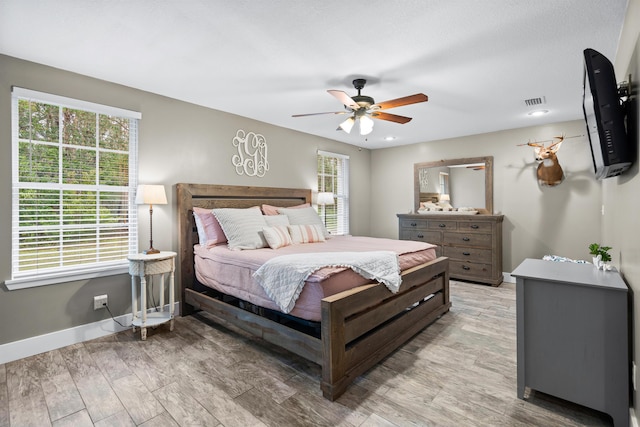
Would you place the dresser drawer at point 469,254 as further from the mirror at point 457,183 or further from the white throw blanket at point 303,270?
the white throw blanket at point 303,270

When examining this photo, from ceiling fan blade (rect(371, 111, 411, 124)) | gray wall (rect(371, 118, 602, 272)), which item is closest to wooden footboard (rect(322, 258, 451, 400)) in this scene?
ceiling fan blade (rect(371, 111, 411, 124))

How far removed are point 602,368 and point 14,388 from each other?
3693 millimetres

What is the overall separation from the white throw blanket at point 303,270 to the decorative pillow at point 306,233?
1.06m

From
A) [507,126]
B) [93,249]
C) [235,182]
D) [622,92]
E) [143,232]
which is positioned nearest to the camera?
[622,92]

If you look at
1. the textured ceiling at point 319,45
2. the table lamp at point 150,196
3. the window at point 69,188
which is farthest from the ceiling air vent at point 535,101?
the window at point 69,188

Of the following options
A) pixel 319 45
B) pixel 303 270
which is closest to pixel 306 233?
pixel 303 270

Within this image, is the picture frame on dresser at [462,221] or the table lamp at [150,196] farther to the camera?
the picture frame on dresser at [462,221]

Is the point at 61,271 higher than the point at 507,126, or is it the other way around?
the point at 507,126

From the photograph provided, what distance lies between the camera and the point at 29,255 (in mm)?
2641

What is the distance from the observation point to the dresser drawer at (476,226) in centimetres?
474

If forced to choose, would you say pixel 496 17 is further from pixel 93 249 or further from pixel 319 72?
pixel 93 249

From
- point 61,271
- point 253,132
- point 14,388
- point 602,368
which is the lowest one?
point 14,388

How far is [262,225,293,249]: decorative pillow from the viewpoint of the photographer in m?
3.27

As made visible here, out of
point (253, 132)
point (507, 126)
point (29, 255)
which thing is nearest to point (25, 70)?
point (29, 255)
